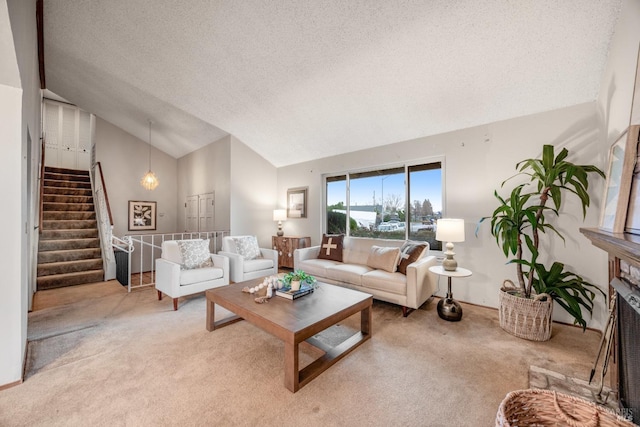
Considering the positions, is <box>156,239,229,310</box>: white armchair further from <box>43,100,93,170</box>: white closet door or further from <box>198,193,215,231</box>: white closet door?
<box>43,100,93,170</box>: white closet door

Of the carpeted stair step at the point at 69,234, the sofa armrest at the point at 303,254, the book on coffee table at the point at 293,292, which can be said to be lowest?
the book on coffee table at the point at 293,292

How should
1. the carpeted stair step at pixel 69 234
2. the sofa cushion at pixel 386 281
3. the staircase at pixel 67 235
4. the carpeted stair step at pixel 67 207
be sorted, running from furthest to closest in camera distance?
the carpeted stair step at pixel 67 207 → the carpeted stair step at pixel 69 234 → the staircase at pixel 67 235 → the sofa cushion at pixel 386 281

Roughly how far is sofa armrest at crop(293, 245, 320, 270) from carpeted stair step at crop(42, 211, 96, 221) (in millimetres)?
4846

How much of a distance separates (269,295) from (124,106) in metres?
5.22

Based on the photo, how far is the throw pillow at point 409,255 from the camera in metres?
3.35

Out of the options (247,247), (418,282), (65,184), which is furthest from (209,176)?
(418,282)

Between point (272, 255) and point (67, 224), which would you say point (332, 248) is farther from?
point (67, 224)

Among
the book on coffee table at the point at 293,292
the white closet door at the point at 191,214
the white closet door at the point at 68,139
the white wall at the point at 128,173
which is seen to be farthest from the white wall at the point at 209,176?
the book on coffee table at the point at 293,292

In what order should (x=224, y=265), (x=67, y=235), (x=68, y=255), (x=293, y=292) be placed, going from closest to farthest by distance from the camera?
(x=293, y=292) < (x=224, y=265) < (x=68, y=255) < (x=67, y=235)

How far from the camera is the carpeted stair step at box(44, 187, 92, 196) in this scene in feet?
19.1

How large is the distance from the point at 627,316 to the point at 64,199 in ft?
28.3

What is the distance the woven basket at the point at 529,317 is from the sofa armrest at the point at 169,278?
3.76 metres

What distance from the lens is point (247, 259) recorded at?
170 inches

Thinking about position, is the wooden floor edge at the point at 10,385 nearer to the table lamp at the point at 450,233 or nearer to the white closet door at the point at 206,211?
the table lamp at the point at 450,233
